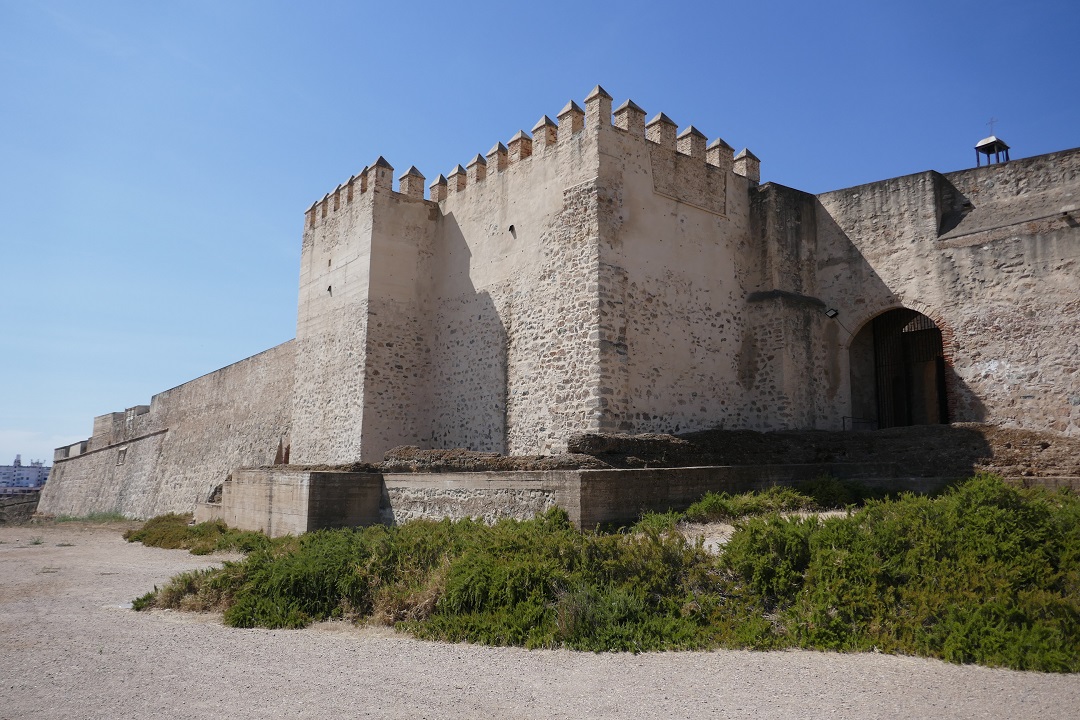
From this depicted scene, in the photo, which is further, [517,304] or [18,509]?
[18,509]

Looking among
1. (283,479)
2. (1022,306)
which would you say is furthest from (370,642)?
(1022,306)

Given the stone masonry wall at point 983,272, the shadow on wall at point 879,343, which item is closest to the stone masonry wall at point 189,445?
the shadow on wall at point 879,343

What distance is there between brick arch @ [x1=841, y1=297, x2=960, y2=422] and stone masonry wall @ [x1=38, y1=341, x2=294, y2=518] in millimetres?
13615

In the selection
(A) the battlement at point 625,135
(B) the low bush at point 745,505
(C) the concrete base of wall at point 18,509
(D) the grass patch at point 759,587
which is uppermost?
(A) the battlement at point 625,135

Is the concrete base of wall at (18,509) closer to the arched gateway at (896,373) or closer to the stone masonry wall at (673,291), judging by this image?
the stone masonry wall at (673,291)

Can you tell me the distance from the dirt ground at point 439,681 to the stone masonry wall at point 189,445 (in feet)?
46.4

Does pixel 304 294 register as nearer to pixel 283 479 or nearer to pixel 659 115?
pixel 283 479

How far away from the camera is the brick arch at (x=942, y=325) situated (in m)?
12.5

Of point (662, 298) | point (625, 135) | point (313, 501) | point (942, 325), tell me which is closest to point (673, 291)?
point (662, 298)

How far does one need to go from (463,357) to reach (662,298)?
4.04m

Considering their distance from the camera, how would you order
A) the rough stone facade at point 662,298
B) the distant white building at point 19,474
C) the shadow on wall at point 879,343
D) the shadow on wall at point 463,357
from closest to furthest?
the rough stone facade at point 662,298
the shadow on wall at point 463,357
the shadow on wall at point 879,343
the distant white building at point 19,474

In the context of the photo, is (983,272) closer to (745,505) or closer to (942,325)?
(942,325)

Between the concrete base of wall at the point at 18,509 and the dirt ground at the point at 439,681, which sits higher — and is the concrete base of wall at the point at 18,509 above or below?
below

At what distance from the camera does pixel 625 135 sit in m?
11.9
